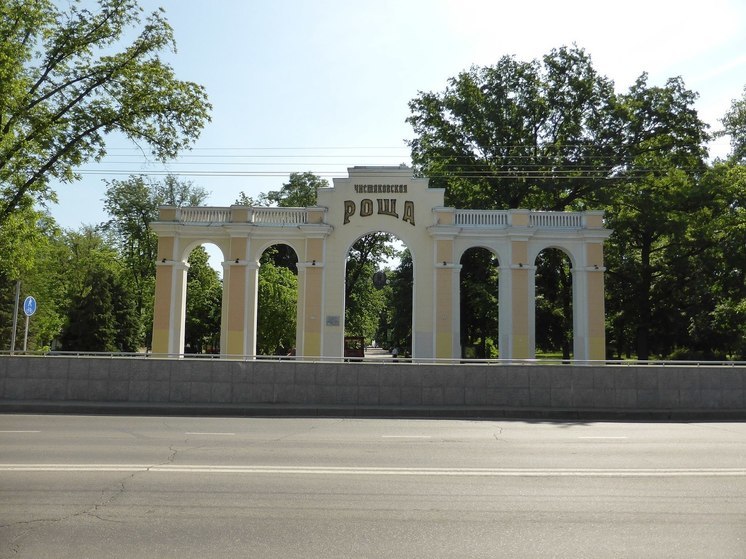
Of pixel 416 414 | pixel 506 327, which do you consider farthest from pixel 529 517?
pixel 506 327

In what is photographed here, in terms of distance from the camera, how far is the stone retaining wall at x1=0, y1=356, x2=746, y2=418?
1661 cm

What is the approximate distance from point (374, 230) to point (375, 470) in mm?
18719

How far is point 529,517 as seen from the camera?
6.16 meters

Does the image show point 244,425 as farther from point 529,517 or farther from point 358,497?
point 529,517

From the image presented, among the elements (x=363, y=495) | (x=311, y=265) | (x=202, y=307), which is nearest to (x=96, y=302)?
(x=202, y=307)

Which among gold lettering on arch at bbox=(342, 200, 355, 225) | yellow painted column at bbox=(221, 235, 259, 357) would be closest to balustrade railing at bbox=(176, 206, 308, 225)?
yellow painted column at bbox=(221, 235, 259, 357)

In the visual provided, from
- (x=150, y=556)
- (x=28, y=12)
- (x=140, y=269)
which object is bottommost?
(x=150, y=556)

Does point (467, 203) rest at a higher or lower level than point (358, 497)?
higher

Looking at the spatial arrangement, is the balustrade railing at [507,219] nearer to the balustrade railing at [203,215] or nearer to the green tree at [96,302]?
the balustrade railing at [203,215]

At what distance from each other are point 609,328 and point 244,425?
Result: 37.4m

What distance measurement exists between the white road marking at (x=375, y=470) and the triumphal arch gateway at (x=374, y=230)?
16965 mm

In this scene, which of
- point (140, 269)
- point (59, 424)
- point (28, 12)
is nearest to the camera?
point (59, 424)

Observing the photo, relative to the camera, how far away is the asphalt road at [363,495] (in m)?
5.33

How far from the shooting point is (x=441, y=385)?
16812 mm
